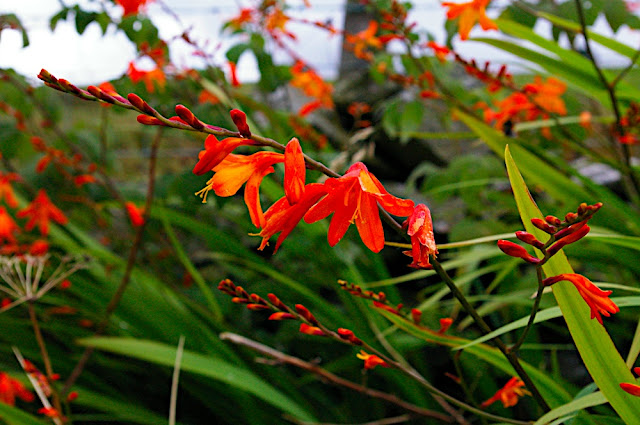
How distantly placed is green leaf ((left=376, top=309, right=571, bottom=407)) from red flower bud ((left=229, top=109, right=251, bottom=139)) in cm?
34

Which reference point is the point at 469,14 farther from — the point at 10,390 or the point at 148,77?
the point at 10,390

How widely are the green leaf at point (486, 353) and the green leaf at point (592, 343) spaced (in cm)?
19

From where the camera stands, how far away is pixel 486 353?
72 cm

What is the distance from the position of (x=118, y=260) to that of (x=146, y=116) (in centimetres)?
124

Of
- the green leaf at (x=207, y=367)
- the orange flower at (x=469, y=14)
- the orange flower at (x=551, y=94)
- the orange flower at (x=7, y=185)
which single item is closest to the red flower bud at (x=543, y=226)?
the orange flower at (x=469, y=14)

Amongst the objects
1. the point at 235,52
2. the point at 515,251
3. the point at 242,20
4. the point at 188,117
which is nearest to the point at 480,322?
the point at 515,251

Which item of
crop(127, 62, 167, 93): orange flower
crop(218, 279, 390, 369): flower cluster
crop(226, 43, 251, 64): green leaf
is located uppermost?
crop(226, 43, 251, 64): green leaf

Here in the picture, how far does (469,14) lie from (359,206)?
681 mm

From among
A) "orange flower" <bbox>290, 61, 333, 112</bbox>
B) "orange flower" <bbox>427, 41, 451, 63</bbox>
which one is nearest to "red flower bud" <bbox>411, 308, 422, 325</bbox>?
"orange flower" <bbox>427, 41, 451, 63</bbox>

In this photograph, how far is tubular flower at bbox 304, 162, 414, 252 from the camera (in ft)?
1.43

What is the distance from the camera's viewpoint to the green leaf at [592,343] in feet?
1.65

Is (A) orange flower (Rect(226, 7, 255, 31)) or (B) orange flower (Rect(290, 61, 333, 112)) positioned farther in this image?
(B) orange flower (Rect(290, 61, 333, 112))

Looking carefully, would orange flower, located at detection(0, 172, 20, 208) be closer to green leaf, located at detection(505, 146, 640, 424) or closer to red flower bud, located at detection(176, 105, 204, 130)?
red flower bud, located at detection(176, 105, 204, 130)

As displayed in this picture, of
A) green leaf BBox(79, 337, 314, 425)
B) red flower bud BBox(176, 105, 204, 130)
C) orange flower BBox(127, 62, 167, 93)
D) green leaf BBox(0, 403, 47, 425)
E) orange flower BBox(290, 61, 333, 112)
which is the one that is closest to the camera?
red flower bud BBox(176, 105, 204, 130)
